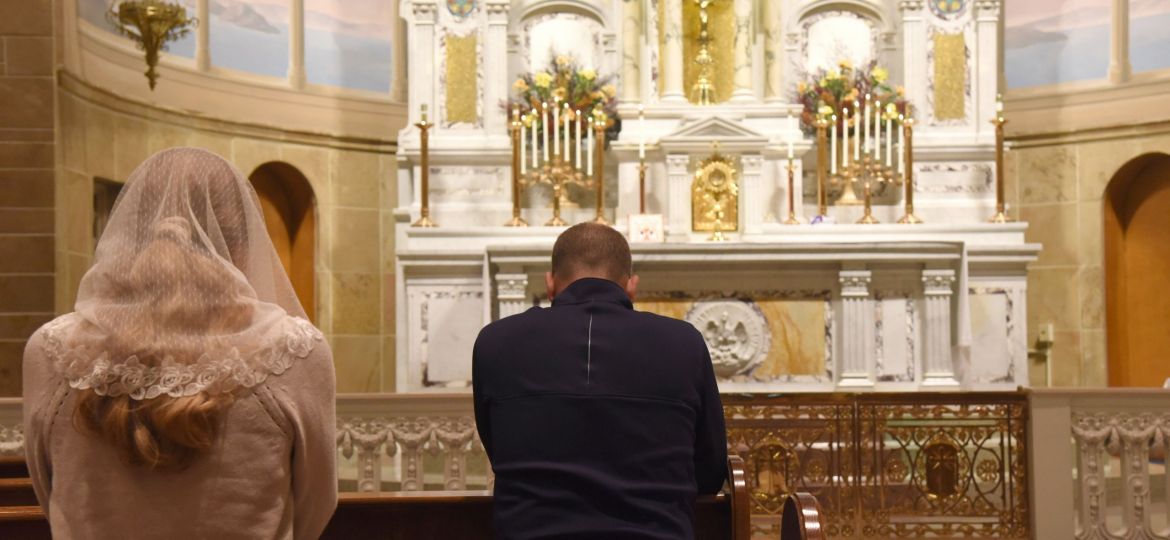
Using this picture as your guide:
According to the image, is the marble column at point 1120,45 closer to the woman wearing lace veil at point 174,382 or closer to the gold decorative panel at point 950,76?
the gold decorative panel at point 950,76

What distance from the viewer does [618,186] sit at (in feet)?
37.7

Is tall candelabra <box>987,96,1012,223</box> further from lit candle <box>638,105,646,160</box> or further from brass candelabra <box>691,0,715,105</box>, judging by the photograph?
lit candle <box>638,105,646,160</box>

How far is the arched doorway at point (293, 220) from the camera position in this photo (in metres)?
13.1

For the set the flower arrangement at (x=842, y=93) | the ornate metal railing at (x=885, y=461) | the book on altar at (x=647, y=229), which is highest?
the flower arrangement at (x=842, y=93)

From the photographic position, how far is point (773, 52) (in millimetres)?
11719

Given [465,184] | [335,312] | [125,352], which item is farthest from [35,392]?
[335,312]

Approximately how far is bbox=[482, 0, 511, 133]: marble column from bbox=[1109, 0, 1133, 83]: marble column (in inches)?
220

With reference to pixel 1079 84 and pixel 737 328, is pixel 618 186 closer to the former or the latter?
pixel 737 328

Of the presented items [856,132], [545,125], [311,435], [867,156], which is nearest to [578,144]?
[545,125]

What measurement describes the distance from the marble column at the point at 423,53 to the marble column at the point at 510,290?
2.41m

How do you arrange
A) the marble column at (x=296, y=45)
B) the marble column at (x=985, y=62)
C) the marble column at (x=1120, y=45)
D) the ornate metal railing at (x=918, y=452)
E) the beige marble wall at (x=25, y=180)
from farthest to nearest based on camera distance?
1. the marble column at (x=296, y=45)
2. the marble column at (x=1120, y=45)
3. the marble column at (x=985, y=62)
4. the beige marble wall at (x=25, y=180)
5. the ornate metal railing at (x=918, y=452)

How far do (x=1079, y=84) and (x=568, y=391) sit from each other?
11144 millimetres

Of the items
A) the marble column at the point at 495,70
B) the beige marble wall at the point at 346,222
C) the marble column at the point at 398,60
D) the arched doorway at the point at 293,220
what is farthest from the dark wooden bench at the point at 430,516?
the marble column at the point at 398,60

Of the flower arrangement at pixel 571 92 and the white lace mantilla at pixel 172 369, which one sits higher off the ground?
the flower arrangement at pixel 571 92
